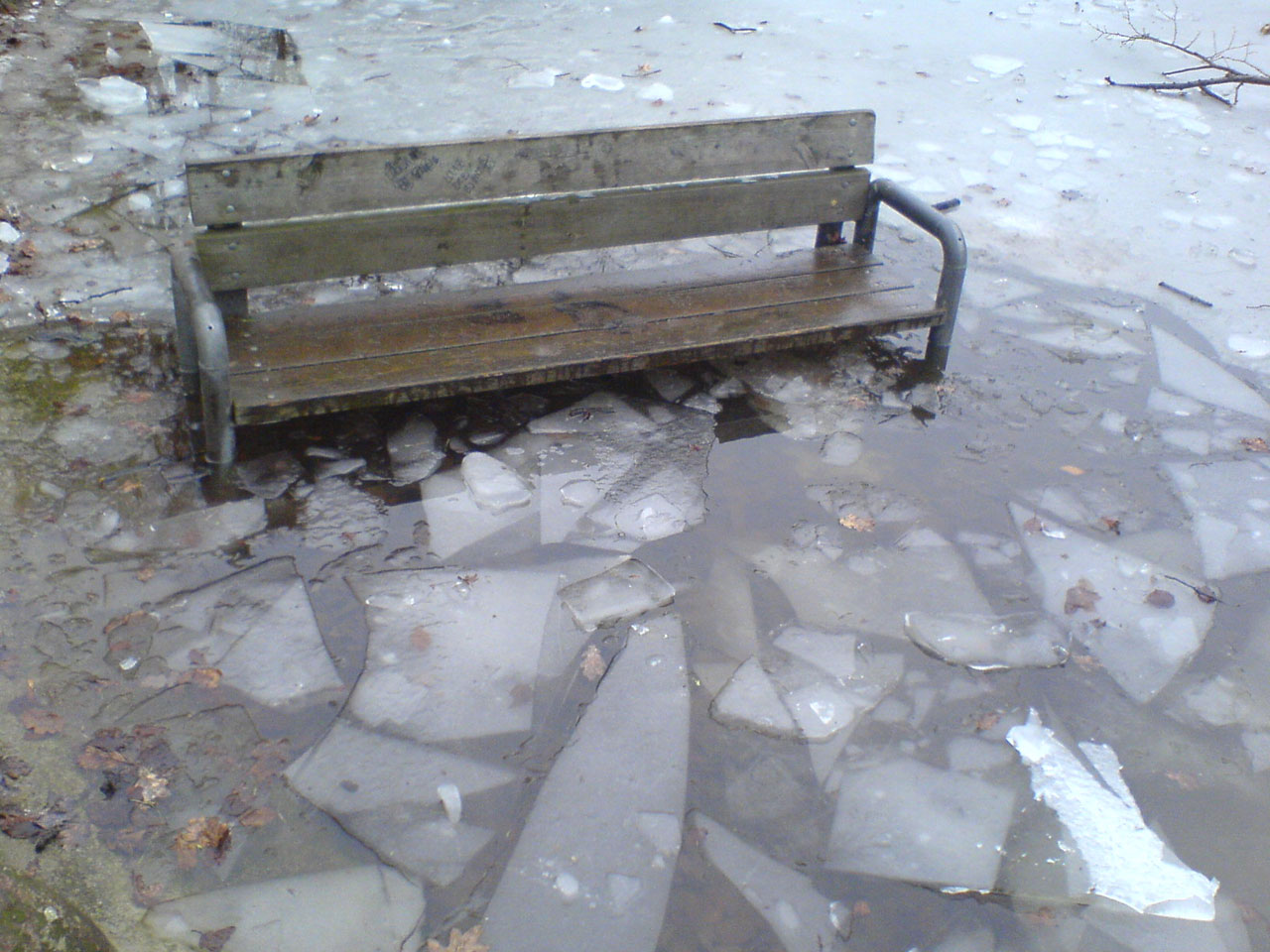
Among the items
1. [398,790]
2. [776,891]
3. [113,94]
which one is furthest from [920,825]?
[113,94]

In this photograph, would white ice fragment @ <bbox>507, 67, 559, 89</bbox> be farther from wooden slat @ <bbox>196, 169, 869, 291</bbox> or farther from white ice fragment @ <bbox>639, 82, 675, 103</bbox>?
wooden slat @ <bbox>196, 169, 869, 291</bbox>

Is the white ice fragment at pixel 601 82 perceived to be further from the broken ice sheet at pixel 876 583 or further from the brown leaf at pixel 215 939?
the brown leaf at pixel 215 939

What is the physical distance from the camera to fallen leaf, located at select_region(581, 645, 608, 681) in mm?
2869

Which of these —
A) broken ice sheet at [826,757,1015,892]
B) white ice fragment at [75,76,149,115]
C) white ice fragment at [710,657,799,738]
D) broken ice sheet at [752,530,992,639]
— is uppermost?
white ice fragment at [75,76,149,115]

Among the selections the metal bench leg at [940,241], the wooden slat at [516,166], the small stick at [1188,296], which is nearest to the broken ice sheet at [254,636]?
the wooden slat at [516,166]

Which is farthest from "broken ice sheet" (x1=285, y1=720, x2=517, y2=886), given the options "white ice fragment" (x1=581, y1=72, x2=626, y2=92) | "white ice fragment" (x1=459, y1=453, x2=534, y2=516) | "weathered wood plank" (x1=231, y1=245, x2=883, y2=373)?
"white ice fragment" (x1=581, y1=72, x2=626, y2=92)

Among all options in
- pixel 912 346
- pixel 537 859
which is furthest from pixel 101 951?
pixel 912 346

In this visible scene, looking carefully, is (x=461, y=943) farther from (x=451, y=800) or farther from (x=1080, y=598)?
(x=1080, y=598)

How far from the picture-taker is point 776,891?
236 centimetres

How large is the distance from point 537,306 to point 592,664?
5.43ft

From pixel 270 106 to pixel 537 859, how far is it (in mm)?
5475

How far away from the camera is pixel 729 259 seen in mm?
4500

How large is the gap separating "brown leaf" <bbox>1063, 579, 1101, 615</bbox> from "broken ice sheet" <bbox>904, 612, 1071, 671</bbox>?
0.34 ft

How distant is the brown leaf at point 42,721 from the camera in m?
2.58
